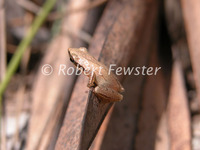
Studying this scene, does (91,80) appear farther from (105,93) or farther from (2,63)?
(2,63)

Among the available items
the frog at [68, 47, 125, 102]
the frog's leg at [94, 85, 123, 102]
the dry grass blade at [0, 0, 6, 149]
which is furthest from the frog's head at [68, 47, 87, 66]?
the dry grass blade at [0, 0, 6, 149]

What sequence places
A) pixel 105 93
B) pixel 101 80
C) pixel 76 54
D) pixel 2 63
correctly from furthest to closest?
pixel 2 63, pixel 76 54, pixel 101 80, pixel 105 93

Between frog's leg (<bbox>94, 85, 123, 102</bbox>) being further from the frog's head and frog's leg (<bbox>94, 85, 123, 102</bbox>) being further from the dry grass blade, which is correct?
→ the dry grass blade

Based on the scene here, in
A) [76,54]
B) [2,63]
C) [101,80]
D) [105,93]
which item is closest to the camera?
[105,93]

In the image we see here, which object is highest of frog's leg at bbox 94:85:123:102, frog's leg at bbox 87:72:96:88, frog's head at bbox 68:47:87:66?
frog's head at bbox 68:47:87:66

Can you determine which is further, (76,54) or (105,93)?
(76,54)

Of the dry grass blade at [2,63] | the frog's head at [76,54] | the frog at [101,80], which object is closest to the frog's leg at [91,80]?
the frog at [101,80]

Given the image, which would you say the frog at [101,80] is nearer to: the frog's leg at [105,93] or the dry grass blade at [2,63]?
the frog's leg at [105,93]

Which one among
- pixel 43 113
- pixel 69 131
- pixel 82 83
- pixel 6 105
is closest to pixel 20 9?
pixel 6 105

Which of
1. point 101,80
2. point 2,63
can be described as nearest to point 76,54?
point 101,80

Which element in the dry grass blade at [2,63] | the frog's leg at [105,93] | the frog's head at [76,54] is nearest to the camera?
the frog's leg at [105,93]

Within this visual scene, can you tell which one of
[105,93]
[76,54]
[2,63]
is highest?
[2,63]
